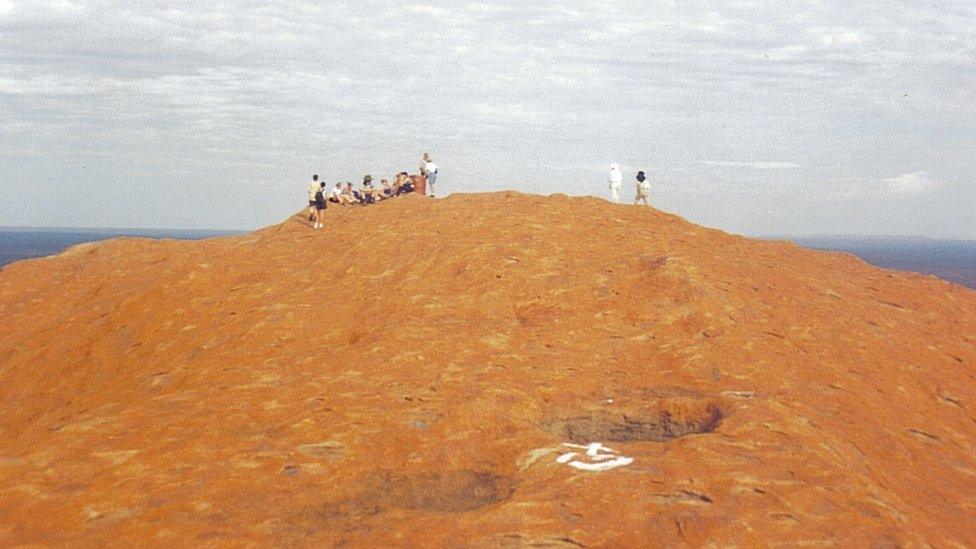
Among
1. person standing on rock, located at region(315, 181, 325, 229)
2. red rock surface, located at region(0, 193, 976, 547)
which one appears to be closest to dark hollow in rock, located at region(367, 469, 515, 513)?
red rock surface, located at region(0, 193, 976, 547)

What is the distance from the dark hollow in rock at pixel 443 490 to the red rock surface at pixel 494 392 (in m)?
0.05

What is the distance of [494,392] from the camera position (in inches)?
562

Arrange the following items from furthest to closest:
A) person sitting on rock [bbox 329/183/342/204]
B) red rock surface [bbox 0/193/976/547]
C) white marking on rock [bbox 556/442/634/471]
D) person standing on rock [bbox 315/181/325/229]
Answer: person sitting on rock [bbox 329/183/342/204] → person standing on rock [bbox 315/181/325/229] → white marking on rock [bbox 556/442/634/471] → red rock surface [bbox 0/193/976/547]

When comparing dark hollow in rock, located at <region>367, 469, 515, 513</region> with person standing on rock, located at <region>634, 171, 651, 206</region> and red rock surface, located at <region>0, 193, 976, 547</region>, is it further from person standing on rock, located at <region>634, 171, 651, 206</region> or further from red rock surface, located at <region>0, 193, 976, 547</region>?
person standing on rock, located at <region>634, 171, 651, 206</region>

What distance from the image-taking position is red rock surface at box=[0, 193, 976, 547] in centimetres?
1043

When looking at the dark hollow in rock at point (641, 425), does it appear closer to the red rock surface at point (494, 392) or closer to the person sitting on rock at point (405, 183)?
the red rock surface at point (494, 392)

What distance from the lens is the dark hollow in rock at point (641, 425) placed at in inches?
528

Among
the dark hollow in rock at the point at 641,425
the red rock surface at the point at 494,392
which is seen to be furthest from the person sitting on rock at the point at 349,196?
the dark hollow in rock at the point at 641,425

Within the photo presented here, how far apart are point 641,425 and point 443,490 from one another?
154 inches

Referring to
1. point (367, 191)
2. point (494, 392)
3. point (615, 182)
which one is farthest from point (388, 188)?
point (494, 392)

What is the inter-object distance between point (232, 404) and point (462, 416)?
13.9 feet

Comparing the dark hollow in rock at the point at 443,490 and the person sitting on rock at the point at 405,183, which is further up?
the person sitting on rock at the point at 405,183

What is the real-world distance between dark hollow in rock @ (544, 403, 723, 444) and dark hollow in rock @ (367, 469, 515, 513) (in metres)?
2.03

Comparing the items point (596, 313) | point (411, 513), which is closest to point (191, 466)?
point (411, 513)
